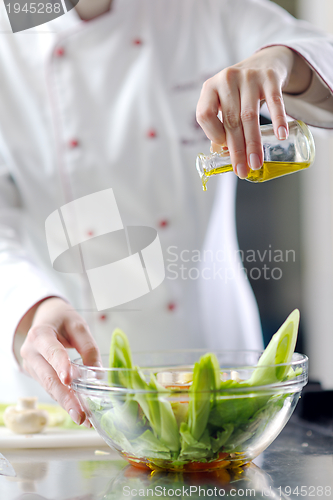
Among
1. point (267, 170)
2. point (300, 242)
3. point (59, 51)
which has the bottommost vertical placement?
point (300, 242)

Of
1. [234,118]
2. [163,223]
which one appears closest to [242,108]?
[234,118]

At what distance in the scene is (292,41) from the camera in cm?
72

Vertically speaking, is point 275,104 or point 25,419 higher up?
point 275,104

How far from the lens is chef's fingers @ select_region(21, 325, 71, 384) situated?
507mm

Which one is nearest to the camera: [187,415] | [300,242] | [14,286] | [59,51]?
[187,415]

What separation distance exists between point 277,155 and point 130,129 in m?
0.49

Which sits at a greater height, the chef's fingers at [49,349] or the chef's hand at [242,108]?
the chef's hand at [242,108]

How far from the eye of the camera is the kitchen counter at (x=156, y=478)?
0.42 metres

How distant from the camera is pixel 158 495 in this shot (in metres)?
0.41

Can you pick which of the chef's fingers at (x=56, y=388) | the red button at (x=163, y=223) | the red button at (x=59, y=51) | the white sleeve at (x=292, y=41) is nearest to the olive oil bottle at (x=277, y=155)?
the white sleeve at (x=292, y=41)

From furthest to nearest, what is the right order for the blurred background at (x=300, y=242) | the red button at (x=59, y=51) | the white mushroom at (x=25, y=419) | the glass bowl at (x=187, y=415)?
the blurred background at (x=300, y=242)
the red button at (x=59, y=51)
the white mushroom at (x=25, y=419)
the glass bowl at (x=187, y=415)

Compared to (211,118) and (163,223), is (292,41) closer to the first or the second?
(211,118)

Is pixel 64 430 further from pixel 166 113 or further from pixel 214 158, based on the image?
pixel 166 113

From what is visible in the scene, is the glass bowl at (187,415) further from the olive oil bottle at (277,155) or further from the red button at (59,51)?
the red button at (59,51)
